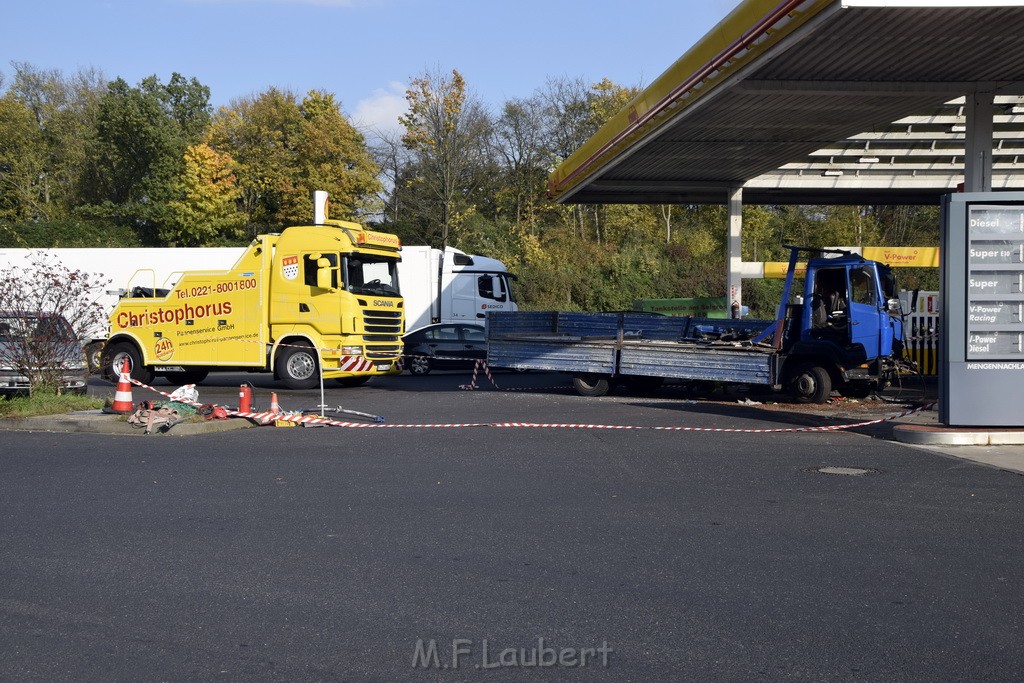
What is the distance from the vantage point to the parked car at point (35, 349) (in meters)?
14.7

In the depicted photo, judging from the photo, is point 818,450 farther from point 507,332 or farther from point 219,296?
point 219,296

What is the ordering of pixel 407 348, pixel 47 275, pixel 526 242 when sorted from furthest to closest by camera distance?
pixel 526 242
pixel 407 348
pixel 47 275

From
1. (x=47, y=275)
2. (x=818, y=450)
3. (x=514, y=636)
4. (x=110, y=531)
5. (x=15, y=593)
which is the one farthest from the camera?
(x=47, y=275)

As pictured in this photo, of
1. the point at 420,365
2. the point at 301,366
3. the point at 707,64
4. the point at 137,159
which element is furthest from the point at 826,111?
the point at 137,159

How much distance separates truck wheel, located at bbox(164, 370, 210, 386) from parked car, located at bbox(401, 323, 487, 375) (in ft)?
16.4

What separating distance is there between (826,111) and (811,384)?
451 cm

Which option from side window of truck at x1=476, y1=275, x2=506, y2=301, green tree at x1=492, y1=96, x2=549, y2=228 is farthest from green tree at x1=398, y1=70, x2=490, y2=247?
side window of truck at x1=476, y1=275, x2=506, y2=301

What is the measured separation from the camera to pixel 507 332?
65.3ft

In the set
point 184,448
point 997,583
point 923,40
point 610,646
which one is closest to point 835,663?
point 610,646

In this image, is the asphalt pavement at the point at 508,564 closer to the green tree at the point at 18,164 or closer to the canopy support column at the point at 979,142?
the canopy support column at the point at 979,142

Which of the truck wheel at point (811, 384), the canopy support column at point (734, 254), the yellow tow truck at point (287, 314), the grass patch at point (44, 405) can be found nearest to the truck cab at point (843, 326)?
the truck wheel at point (811, 384)

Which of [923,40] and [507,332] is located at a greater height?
[923,40]

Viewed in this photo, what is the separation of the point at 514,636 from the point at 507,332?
14966 millimetres

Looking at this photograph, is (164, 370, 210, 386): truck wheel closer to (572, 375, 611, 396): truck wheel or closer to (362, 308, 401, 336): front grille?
(362, 308, 401, 336): front grille
